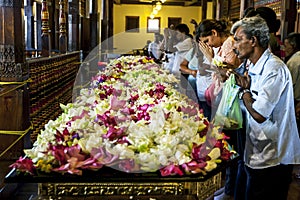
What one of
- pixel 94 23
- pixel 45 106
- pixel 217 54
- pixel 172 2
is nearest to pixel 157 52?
pixel 45 106

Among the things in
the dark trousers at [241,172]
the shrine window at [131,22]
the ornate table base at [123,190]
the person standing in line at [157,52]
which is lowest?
the dark trousers at [241,172]

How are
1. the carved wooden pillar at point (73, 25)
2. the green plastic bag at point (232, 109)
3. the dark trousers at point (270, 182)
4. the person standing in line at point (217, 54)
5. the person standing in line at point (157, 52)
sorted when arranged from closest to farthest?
1. the dark trousers at point (270, 182)
2. the green plastic bag at point (232, 109)
3. the person standing in line at point (217, 54)
4. the person standing in line at point (157, 52)
5. the carved wooden pillar at point (73, 25)

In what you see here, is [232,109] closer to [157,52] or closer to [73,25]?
[157,52]

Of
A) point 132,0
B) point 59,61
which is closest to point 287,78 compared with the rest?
point 59,61

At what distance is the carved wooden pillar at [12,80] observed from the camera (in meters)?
3.02

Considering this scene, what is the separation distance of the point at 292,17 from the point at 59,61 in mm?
3697

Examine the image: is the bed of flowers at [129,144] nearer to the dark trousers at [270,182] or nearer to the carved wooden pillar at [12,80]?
the dark trousers at [270,182]

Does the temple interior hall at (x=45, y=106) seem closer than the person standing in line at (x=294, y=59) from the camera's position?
Yes

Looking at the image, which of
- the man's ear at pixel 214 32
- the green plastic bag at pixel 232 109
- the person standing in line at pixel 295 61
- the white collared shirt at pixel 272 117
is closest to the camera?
the white collared shirt at pixel 272 117

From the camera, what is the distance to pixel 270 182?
2.00 m

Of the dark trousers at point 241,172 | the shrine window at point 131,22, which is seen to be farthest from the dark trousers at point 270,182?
the shrine window at point 131,22

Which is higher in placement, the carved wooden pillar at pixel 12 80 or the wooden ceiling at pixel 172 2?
the wooden ceiling at pixel 172 2

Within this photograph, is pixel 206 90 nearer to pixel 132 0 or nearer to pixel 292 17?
pixel 292 17

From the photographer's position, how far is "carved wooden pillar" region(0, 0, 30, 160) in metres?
3.02
